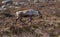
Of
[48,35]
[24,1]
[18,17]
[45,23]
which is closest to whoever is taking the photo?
[48,35]

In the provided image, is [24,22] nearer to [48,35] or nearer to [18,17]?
[18,17]

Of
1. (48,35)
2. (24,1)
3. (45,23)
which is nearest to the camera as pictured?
(48,35)

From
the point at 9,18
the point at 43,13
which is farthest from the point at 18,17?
the point at 43,13

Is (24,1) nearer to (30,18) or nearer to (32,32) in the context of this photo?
(30,18)

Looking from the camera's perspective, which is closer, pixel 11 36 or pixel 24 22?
pixel 11 36

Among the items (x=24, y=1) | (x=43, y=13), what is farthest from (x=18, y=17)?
(x=24, y=1)

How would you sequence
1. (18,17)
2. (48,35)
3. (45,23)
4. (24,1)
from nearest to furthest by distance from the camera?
(48,35)
(45,23)
(18,17)
(24,1)
